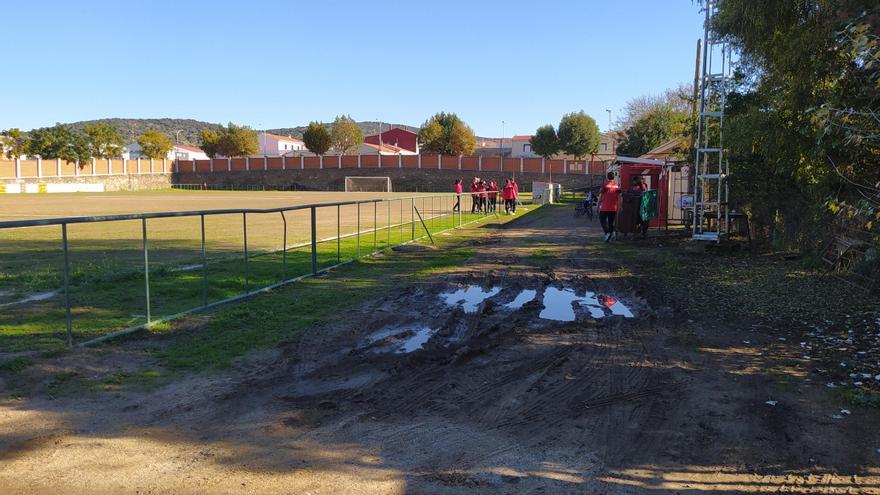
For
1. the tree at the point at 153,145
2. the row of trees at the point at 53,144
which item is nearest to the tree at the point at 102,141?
the row of trees at the point at 53,144

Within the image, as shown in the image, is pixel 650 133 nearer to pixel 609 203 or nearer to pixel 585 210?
pixel 585 210

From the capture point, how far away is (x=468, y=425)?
16.5ft

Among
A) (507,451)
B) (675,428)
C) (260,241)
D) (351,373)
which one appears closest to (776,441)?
(675,428)

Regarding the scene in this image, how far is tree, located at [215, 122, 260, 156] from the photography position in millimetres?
115562

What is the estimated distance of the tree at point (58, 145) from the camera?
98.6 m

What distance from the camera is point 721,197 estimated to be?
16.2 metres

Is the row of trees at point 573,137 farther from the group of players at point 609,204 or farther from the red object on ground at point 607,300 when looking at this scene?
the red object on ground at point 607,300

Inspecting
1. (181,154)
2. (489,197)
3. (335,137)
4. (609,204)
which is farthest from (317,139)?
(609,204)

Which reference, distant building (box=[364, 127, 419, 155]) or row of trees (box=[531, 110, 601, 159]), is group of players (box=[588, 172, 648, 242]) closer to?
row of trees (box=[531, 110, 601, 159])

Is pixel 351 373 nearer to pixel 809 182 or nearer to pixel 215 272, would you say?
pixel 215 272

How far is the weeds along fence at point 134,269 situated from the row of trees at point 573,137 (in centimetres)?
7441

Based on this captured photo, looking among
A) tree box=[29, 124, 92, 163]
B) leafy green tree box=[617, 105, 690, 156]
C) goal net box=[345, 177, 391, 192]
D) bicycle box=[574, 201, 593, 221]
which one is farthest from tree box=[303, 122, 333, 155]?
bicycle box=[574, 201, 593, 221]

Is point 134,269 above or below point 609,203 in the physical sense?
below

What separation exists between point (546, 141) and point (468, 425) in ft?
308
